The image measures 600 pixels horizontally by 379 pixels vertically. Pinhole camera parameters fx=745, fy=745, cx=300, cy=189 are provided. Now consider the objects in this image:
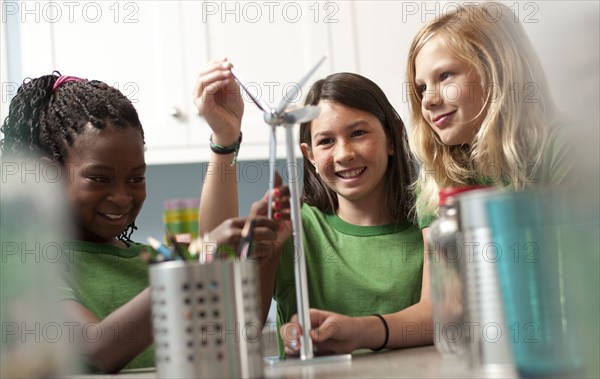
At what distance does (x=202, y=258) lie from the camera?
2.32 feet

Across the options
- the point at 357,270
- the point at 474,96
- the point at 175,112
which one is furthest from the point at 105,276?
the point at 175,112

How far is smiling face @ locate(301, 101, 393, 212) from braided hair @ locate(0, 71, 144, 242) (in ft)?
1.08

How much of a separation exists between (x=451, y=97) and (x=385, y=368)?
2.20ft

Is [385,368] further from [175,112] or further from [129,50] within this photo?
[129,50]

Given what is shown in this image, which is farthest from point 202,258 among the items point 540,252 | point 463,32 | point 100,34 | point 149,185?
point 149,185

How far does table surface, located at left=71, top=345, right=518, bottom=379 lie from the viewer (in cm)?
63

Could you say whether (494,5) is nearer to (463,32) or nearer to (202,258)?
(463,32)

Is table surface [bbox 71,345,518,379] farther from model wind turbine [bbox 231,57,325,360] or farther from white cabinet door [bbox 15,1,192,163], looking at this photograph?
white cabinet door [bbox 15,1,192,163]

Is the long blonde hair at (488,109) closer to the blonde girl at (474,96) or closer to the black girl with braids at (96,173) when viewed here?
the blonde girl at (474,96)

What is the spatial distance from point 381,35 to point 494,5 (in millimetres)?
1030

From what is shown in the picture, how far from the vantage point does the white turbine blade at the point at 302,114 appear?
0.81 metres

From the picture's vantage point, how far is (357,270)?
1.37 metres

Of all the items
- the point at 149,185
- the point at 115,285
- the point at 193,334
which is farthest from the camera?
the point at 149,185

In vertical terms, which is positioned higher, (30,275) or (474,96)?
(474,96)
